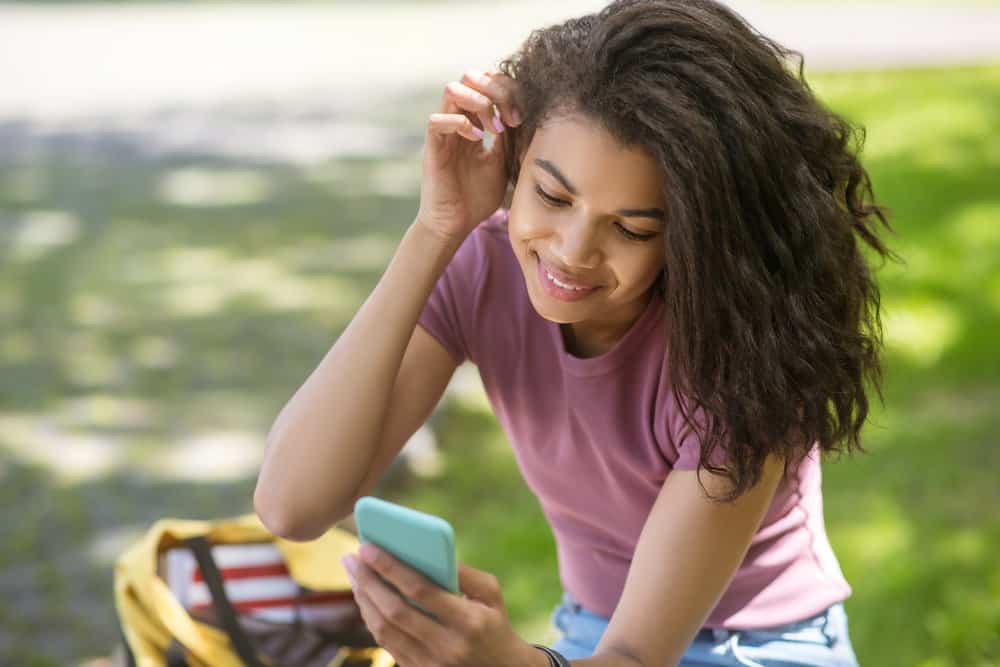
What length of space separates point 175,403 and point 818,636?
3456 mm

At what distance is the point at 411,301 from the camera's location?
2135 mm

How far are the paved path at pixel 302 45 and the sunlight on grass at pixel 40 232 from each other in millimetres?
2910

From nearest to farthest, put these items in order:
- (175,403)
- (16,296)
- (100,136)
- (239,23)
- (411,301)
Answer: (411,301) < (175,403) < (16,296) < (100,136) < (239,23)

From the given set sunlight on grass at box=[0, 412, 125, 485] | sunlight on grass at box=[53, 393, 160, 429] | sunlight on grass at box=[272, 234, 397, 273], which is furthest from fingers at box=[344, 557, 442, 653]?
sunlight on grass at box=[272, 234, 397, 273]

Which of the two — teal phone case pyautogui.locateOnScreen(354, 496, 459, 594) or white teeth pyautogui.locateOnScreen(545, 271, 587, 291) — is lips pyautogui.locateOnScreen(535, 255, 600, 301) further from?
teal phone case pyautogui.locateOnScreen(354, 496, 459, 594)

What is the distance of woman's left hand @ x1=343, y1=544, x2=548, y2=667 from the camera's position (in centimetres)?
167

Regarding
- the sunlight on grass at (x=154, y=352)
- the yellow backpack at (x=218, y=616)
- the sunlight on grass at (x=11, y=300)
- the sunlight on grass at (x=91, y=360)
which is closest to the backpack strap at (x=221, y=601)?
the yellow backpack at (x=218, y=616)

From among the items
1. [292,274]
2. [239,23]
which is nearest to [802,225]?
[292,274]

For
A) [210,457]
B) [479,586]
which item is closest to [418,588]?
[479,586]

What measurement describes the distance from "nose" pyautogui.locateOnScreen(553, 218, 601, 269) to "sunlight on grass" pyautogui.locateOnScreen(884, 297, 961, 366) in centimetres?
325

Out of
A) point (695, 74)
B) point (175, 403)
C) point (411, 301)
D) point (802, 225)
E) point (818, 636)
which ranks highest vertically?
point (695, 74)

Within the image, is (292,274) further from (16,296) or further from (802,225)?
(802,225)

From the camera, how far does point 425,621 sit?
66.2 inches

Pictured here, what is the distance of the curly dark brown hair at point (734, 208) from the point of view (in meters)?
1.81
